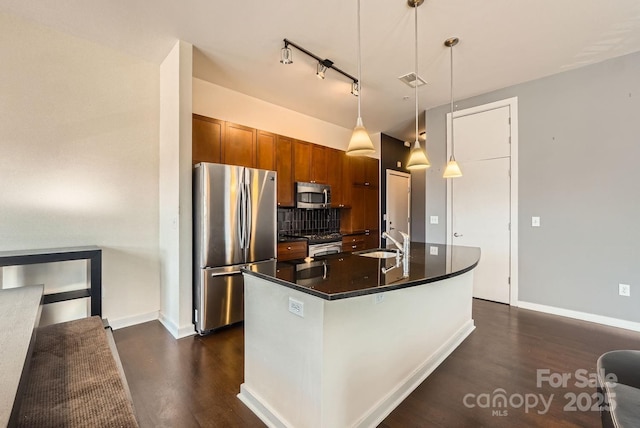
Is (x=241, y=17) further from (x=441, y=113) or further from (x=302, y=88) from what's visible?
(x=441, y=113)

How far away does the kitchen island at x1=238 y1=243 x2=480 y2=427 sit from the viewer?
1404 mm

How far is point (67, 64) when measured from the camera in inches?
107

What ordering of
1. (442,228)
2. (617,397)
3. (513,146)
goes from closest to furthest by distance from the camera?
(617,397)
(513,146)
(442,228)

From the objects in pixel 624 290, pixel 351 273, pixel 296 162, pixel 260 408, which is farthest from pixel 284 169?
pixel 624 290

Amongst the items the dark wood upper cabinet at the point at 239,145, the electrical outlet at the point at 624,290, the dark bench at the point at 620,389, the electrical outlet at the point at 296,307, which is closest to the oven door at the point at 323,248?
the dark wood upper cabinet at the point at 239,145

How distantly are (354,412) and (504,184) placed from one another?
364cm

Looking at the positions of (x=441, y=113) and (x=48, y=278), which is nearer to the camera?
(x=48, y=278)

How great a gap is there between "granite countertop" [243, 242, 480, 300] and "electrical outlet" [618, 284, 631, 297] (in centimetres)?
211

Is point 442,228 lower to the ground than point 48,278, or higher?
higher

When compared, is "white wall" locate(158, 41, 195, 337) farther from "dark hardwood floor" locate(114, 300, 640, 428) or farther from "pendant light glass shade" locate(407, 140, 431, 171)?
"pendant light glass shade" locate(407, 140, 431, 171)

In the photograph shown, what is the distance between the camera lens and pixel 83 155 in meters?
2.80

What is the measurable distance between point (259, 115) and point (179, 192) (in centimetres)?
202

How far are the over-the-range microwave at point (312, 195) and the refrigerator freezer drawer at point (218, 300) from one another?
5.79 feet

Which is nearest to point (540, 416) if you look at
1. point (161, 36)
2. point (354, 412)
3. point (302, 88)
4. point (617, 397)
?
point (617, 397)
